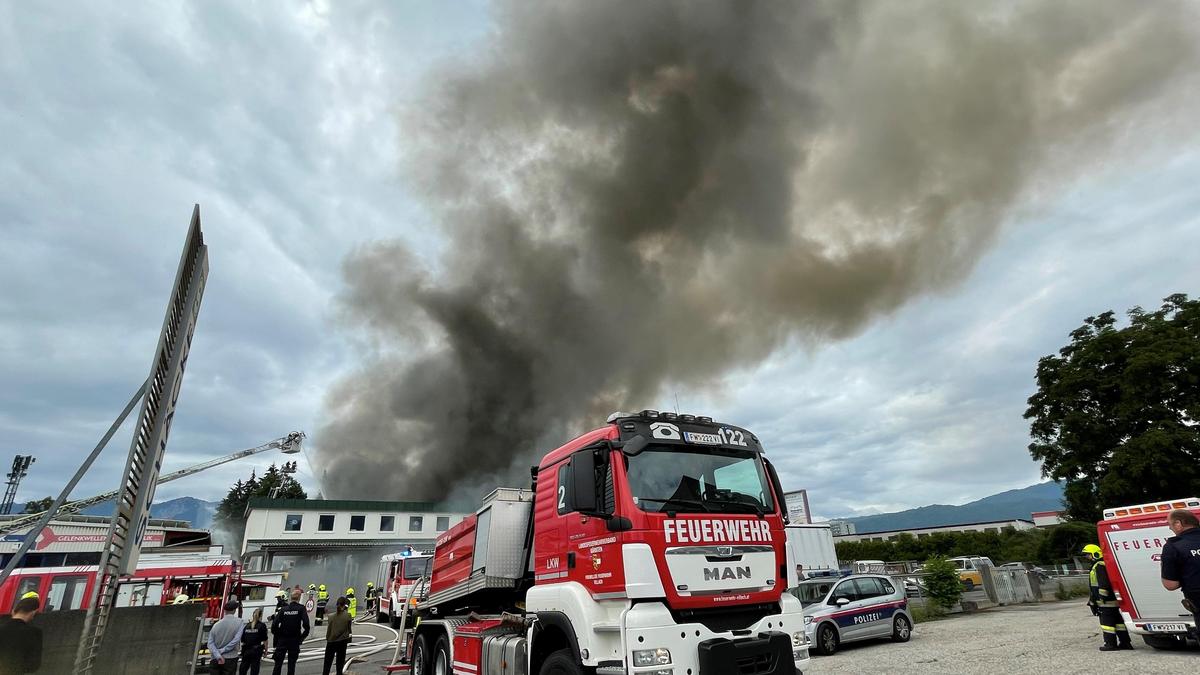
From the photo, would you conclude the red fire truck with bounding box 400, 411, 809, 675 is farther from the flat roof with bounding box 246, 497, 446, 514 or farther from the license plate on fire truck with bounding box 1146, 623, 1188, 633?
the flat roof with bounding box 246, 497, 446, 514

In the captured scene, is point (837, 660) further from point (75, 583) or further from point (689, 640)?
point (75, 583)

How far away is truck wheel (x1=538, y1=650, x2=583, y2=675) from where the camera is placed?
5071 millimetres

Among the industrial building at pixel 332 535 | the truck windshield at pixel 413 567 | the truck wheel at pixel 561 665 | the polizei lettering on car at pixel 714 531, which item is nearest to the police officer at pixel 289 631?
the truck wheel at pixel 561 665

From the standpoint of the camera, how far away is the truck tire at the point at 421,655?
29.6 ft

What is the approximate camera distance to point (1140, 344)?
81.8 feet

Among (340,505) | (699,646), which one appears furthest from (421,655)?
(340,505)

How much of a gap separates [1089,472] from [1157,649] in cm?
2138

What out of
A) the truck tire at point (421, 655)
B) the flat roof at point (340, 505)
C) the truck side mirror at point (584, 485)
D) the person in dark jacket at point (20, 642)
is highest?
the flat roof at point (340, 505)

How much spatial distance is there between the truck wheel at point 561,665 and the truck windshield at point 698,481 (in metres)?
1.56

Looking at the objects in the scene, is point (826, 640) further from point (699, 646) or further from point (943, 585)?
point (699, 646)

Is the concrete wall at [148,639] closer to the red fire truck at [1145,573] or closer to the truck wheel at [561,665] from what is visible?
the truck wheel at [561,665]

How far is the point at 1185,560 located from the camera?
17.7 ft

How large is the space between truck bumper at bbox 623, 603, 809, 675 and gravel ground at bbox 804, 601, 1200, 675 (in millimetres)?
5605

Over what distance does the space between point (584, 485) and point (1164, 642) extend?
10890mm
